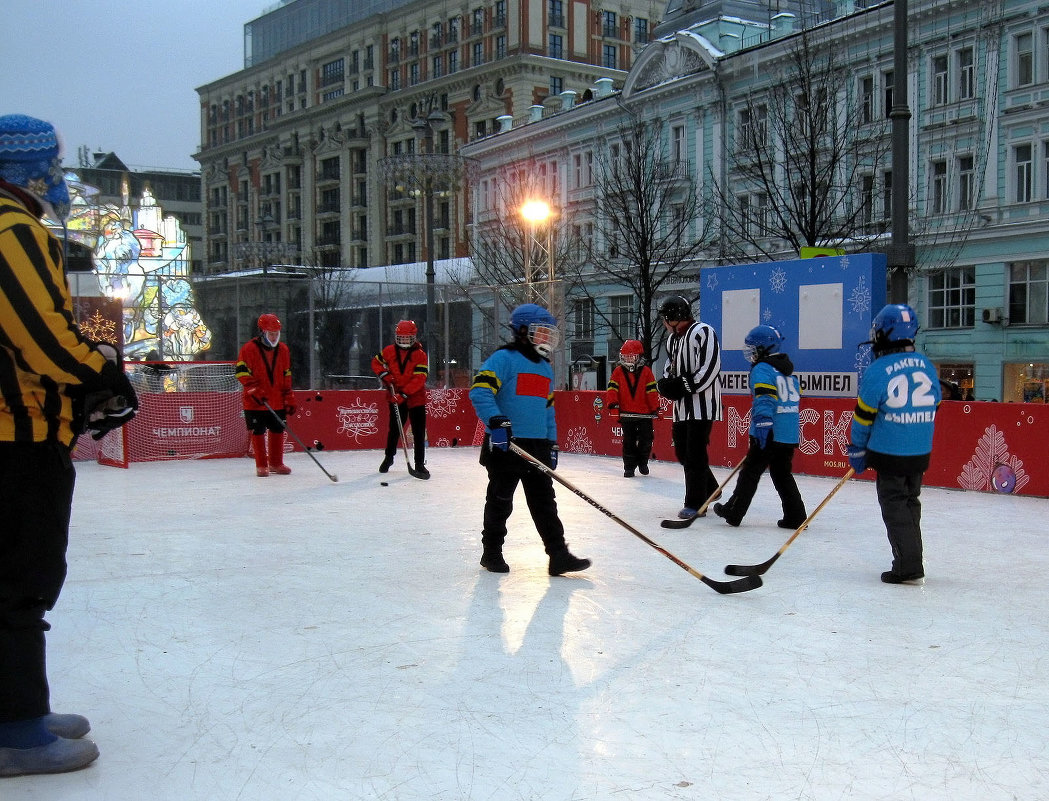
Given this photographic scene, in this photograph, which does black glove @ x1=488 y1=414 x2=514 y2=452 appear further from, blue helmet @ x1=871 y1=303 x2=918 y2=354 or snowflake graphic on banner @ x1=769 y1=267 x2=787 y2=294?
snowflake graphic on banner @ x1=769 y1=267 x2=787 y2=294

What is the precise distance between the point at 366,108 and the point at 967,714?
227 feet

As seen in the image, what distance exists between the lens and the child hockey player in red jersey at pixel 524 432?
6.29 metres

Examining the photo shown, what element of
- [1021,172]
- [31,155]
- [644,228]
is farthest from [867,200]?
[31,155]

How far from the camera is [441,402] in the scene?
54.4ft

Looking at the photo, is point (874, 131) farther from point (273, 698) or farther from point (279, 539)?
point (273, 698)

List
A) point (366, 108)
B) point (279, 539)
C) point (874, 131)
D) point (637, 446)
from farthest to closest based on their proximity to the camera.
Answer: point (366, 108) < point (874, 131) < point (637, 446) < point (279, 539)

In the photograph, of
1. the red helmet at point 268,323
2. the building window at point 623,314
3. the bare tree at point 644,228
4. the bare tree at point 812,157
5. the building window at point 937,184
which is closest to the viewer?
the red helmet at point 268,323

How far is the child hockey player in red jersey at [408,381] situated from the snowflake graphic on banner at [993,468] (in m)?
5.96

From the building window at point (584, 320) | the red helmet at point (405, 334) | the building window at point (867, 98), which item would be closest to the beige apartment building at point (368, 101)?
the building window at point (584, 320)

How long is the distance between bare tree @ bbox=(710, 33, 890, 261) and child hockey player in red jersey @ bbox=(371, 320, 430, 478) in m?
10.9

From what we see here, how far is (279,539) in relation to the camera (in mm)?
7688

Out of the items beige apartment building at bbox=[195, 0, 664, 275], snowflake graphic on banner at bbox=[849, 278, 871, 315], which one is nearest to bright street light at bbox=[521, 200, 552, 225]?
snowflake graphic on banner at bbox=[849, 278, 871, 315]

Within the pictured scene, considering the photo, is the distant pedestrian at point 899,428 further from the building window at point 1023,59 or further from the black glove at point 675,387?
the building window at point 1023,59

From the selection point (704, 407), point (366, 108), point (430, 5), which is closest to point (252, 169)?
point (366, 108)
